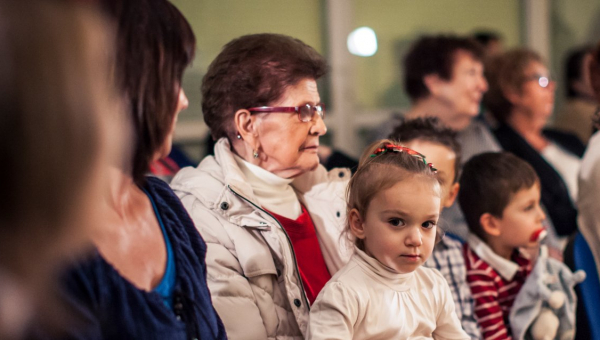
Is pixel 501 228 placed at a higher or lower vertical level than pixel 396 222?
lower

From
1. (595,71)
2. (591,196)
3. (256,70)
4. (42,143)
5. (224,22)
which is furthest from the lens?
(224,22)

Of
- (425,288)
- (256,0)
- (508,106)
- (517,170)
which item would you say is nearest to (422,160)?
(425,288)

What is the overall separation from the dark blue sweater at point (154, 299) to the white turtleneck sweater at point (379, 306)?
0.26 meters

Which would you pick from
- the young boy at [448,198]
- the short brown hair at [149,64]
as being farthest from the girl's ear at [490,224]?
the short brown hair at [149,64]

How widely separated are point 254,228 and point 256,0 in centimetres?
262

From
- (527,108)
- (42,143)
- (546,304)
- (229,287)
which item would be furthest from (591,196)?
(42,143)

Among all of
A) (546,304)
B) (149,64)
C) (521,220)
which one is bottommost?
(546,304)

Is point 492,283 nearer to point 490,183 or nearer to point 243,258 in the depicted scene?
point 490,183

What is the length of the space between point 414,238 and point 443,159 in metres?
0.65

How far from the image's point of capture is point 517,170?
221cm

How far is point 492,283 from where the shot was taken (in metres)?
2.16

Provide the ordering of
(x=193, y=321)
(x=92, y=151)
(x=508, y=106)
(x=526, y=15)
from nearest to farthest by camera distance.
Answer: (x=92, y=151) → (x=193, y=321) → (x=508, y=106) → (x=526, y=15)

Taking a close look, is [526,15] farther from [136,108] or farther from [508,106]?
[136,108]

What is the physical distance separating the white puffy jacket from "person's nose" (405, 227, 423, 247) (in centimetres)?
34
